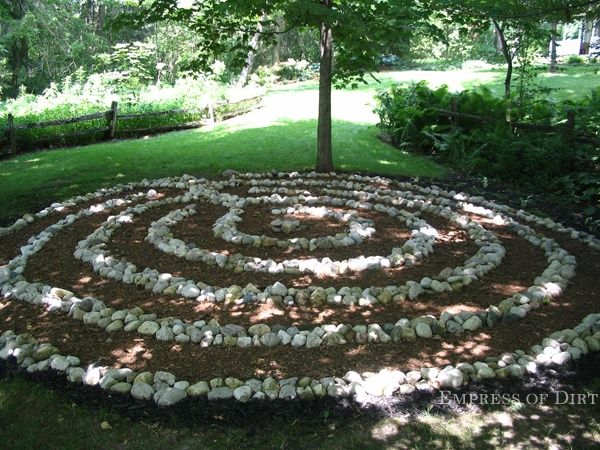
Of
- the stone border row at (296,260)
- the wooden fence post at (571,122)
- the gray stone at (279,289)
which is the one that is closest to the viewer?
the gray stone at (279,289)

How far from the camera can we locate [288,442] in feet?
10.7

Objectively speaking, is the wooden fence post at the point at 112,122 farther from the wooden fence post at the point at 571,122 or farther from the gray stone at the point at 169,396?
the gray stone at the point at 169,396

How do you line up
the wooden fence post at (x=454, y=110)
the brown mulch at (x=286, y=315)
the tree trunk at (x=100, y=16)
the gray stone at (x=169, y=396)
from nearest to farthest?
the gray stone at (x=169, y=396), the brown mulch at (x=286, y=315), the wooden fence post at (x=454, y=110), the tree trunk at (x=100, y=16)

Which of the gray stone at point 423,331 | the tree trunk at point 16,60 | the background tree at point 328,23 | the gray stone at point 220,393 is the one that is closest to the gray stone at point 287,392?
the gray stone at point 220,393

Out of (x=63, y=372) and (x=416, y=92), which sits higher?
(x=416, y=92)

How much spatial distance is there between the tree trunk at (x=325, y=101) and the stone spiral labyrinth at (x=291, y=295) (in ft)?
6.15

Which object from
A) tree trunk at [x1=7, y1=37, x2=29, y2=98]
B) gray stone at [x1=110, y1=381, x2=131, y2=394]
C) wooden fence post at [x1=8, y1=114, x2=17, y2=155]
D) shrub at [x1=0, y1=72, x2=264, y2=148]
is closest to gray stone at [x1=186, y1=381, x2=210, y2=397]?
gray stone at [x1=110, y1=381, x2=131, y2=394]

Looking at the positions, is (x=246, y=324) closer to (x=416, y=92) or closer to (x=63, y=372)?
(x=63, y=372)

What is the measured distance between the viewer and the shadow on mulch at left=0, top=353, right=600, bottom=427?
3.48 metres

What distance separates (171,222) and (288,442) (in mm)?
4417

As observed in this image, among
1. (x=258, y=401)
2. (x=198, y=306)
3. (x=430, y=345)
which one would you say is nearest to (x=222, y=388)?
(x=258, y=401)

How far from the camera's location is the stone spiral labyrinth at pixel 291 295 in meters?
3.99

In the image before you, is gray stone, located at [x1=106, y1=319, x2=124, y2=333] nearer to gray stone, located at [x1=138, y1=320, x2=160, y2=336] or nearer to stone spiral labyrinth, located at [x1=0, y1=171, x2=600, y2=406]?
stone spiral labyrinth, located at [x1=0, y1=171, x2=600, y2=406]

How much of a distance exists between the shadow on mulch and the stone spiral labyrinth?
73 mm
